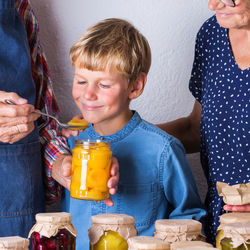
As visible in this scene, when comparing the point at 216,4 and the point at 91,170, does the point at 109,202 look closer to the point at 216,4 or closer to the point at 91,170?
the point at 91,170

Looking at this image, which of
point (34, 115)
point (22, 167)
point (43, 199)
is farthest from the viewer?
point (43, 199)

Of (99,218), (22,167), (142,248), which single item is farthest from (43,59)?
(142,248)

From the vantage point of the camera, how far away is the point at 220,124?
172cm

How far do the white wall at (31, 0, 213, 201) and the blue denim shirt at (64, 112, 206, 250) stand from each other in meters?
0.42

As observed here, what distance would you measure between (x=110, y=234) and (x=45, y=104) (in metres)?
0.83

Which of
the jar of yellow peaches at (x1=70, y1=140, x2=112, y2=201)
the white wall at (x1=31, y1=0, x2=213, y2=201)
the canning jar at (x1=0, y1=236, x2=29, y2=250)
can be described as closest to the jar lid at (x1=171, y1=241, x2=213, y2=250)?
the canning jar at (x1=0, y1=236, x2=29, y2=250)

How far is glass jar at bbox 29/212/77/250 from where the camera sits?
3.21 feet

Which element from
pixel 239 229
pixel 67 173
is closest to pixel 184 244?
pixel 239 229

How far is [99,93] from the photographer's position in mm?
1505

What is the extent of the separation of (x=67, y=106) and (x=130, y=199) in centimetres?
56

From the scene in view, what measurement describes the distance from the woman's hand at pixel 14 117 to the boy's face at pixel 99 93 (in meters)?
0.17

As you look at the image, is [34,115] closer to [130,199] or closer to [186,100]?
[130,199]

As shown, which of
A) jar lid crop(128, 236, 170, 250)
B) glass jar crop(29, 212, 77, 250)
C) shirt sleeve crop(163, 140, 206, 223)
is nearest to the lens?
jar lid crop(128, 236, 170, 250)

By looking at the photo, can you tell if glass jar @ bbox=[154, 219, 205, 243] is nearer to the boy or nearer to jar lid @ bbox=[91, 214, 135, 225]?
jar lid @ bbox=[91, 214, 135, 225]
